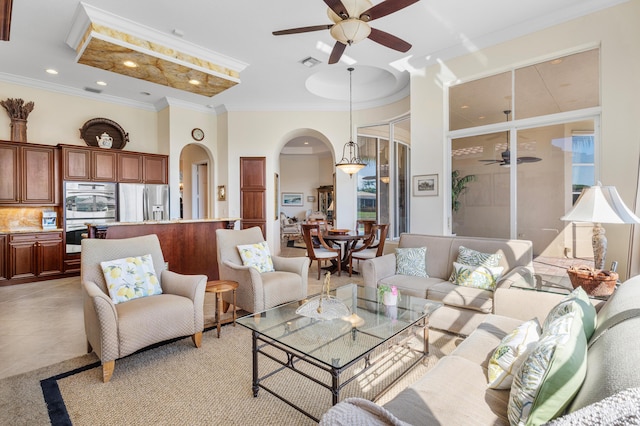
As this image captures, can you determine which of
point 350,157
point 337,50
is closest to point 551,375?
point 337,50

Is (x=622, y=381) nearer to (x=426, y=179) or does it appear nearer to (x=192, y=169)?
(x=426, y=179)

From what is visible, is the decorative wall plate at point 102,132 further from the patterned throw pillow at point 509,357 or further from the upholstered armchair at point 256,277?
the patterned throw pillow at point 509,357

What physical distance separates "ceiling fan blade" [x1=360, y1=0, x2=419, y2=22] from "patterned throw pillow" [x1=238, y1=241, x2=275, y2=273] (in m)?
2.65

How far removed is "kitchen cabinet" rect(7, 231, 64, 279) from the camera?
516 cm

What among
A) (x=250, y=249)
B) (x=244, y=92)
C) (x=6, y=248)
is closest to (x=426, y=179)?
(x=250, y=249)

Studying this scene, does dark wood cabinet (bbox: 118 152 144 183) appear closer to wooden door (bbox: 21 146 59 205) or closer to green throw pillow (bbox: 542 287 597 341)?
wooden door (bbox: 21 146 59 205)

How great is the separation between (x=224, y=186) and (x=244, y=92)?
2.05m

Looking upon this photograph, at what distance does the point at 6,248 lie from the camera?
510cm

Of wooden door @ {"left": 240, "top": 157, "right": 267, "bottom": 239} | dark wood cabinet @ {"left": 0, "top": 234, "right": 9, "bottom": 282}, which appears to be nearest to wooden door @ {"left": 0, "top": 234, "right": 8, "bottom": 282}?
dark wood cabinet @ {"left": 0, "top": 234, "right": 9, "bottom": 282}

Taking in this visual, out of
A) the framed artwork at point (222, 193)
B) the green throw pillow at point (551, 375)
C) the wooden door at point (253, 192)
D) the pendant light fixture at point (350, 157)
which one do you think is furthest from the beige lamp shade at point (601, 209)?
the framed artwork at point (222, 193)

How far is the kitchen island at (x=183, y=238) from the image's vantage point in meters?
4.17

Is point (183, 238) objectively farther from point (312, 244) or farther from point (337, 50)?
point (337, 50)

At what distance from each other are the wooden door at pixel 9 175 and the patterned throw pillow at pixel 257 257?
4.40 meters

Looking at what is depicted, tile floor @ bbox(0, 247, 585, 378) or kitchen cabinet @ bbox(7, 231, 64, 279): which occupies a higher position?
kitchen cabinet @ bbox(7, 231, 64, 279)
